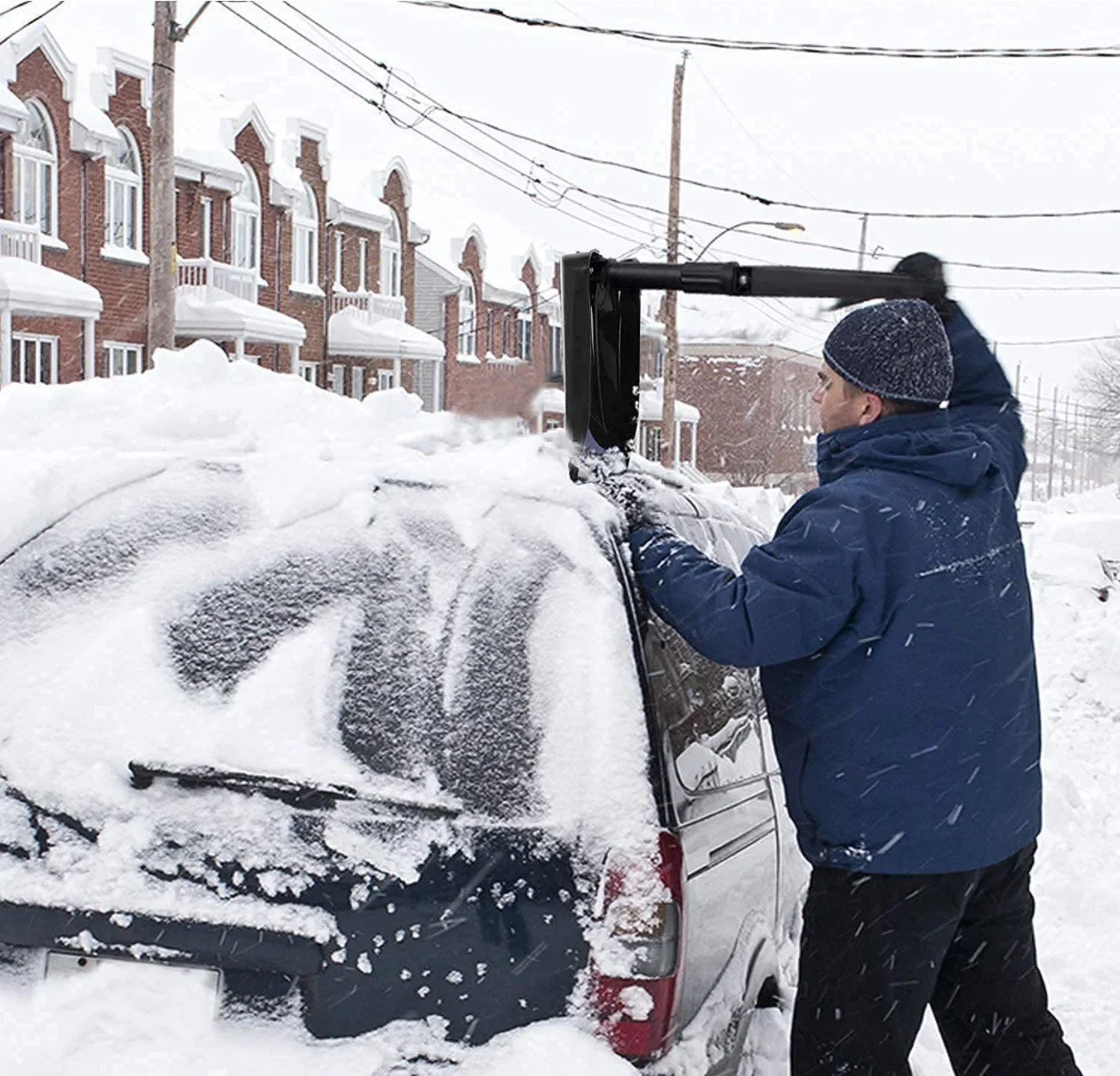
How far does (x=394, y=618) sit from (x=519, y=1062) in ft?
2.53

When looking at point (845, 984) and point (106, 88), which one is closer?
point (845, 984)

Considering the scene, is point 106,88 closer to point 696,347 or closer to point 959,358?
point 959,358

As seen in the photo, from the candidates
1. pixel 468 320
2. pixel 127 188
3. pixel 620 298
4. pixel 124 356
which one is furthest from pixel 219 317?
pixel 620 298

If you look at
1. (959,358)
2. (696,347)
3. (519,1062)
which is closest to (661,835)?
(519,1062)

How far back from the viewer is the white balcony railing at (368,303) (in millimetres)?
33384

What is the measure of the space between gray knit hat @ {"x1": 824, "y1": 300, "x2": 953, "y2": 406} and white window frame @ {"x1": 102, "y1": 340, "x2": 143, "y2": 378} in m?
24.0

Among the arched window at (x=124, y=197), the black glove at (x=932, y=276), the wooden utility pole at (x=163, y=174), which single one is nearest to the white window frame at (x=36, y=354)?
the arched window at (x=124, y=197)

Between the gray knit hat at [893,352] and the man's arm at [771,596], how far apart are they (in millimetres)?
328

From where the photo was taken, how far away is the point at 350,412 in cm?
340

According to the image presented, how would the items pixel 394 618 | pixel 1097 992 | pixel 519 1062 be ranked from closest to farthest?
pixel 519 1062 < pixel 394 618 < pixel 1097 992

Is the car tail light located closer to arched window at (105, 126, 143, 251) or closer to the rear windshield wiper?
the rear windshield wiper

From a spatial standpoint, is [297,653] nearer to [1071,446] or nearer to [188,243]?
[188,243]

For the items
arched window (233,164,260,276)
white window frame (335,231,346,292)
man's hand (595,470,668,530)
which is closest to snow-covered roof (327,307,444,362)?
white window frame (335,231,346,292)

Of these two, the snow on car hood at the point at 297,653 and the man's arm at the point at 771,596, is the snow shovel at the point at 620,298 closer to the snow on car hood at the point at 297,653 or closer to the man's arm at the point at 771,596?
the snow on car hood at the point at 297,653
